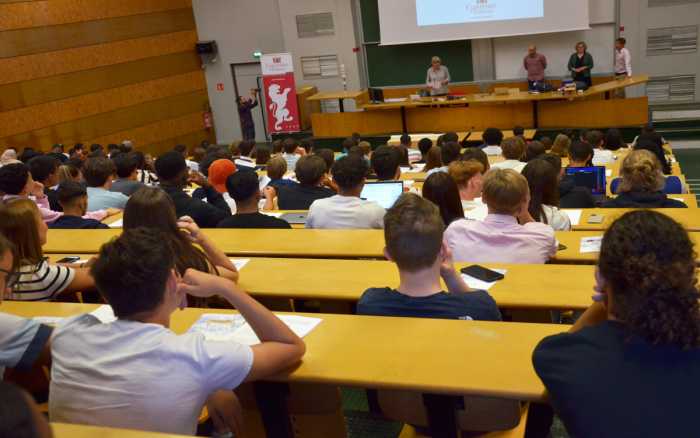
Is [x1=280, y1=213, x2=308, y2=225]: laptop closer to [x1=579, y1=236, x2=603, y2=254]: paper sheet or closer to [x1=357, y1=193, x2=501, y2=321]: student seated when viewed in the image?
[x1=579, y1=236, x2=603, y2=254]: paper sheet

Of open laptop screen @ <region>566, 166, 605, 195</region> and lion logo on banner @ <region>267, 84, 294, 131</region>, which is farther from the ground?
lion logo on banner @ <region>267, 84, 294, 131</region>

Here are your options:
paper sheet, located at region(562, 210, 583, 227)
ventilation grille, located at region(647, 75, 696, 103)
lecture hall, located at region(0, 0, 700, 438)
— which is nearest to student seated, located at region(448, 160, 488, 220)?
lecture hall, located at region(0, 0, 700, 438)

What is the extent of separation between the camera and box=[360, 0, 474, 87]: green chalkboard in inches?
480

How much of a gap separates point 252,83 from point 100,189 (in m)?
8.80

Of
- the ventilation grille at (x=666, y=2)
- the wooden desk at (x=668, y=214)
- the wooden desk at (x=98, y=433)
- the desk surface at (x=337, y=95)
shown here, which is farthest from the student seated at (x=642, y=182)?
the desk surface at (x=337, y=95)

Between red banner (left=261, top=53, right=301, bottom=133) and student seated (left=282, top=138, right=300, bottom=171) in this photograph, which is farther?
red banner (left=261, top=53, right=301, bottom=133)

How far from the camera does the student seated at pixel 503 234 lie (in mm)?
3047

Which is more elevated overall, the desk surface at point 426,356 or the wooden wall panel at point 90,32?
the wooden wall panel at point 90,32

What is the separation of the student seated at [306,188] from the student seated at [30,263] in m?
2.31

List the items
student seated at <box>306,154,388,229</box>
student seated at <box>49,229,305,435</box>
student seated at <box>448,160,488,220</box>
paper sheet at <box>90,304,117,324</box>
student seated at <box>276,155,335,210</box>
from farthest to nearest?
student seated at <box>276,155,335,210</box> → student seated at <box>448,160,488,220</box> → student seated at <box>306,154,388,229</box> → paper sheet at <box>90,304,117,324</box> → student seated at <box>49,229,305,435</box>

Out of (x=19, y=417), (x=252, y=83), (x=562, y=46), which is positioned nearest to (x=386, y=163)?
(x=19, y=417)

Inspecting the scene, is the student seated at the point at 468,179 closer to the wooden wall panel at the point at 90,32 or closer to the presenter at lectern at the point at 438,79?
the presenter at lectern at the point at 438,79

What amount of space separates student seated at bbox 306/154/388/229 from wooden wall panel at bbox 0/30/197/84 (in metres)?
8.54

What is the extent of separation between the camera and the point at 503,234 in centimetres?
311
